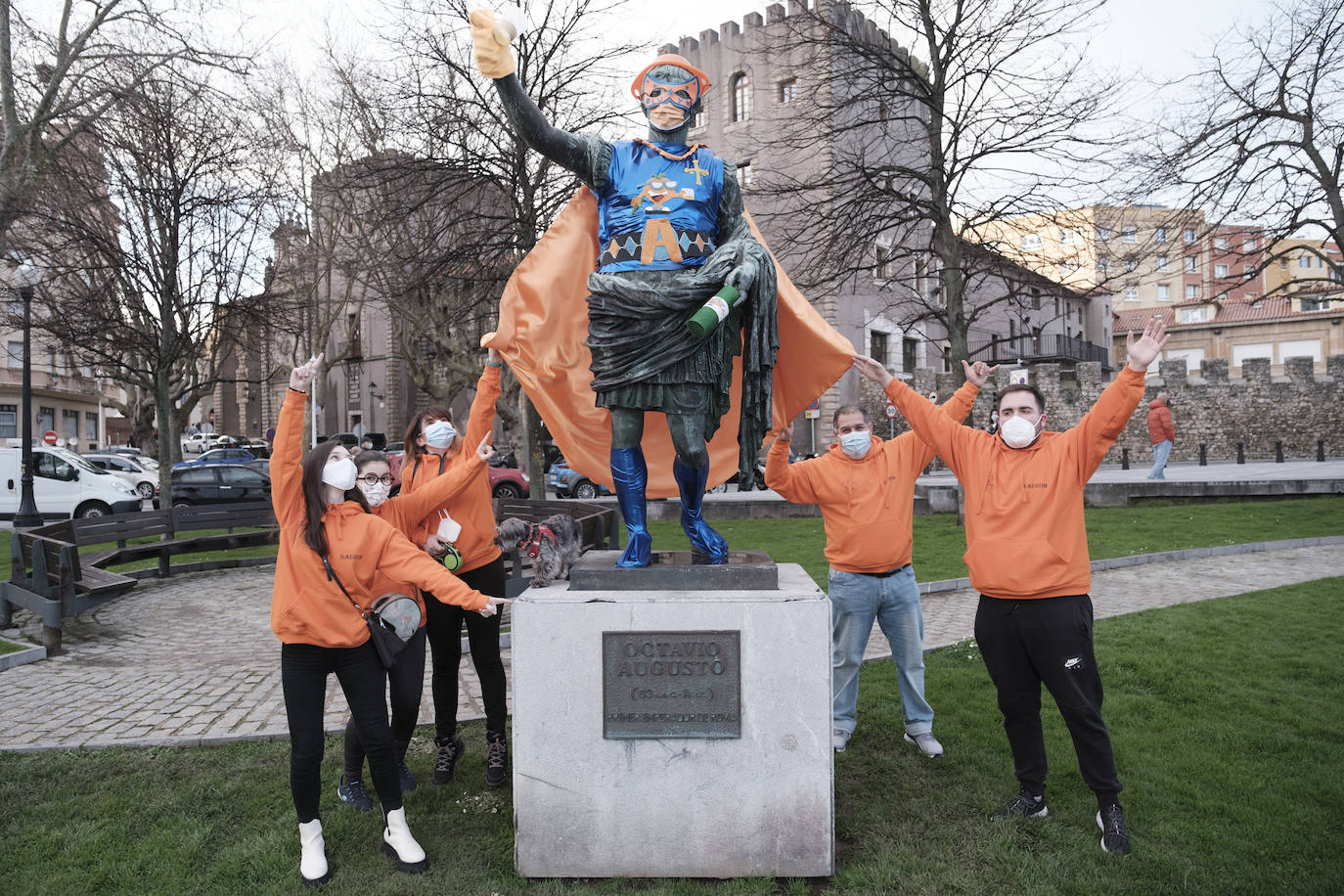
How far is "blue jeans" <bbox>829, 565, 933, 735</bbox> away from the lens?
4430mm

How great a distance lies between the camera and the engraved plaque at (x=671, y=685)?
10.5 ft

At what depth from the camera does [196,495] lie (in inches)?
763

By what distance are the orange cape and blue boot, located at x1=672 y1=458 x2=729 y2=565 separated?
14.3 inches

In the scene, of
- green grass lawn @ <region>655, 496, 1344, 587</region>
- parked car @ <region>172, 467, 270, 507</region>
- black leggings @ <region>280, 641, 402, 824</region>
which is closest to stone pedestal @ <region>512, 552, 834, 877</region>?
black leggings @ <region>280, 641, 402, 824</region>

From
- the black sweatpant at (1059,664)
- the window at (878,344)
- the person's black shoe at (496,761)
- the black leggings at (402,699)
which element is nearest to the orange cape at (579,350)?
the black leggings at (402,699)

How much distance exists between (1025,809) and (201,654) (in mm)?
6521

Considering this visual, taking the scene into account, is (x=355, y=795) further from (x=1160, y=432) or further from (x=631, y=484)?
(x=1160, y=432)

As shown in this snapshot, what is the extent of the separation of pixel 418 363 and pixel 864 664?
66.2ft

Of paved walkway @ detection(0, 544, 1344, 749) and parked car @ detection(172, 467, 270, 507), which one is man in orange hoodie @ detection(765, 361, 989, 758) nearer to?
paved walkway @ detection(0, 544, 1344, 749)

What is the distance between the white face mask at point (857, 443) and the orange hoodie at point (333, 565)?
2.11 metres

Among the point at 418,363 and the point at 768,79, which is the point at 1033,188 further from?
the point at 768,79

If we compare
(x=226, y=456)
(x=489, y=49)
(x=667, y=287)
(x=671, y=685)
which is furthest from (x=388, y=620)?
(x=226, y=456)

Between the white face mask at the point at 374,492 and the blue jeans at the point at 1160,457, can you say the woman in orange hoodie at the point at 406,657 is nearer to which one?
the white face mask at the point at 374,492

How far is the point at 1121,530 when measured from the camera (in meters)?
12.7
